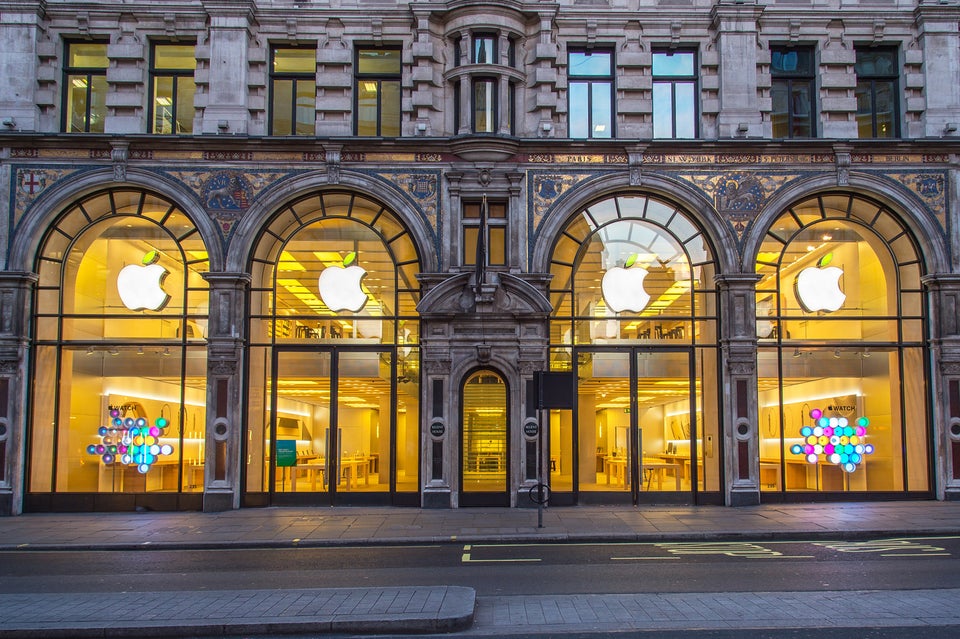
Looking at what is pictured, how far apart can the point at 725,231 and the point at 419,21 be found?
9.67 metres

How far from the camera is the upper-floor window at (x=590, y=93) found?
24.3 metres

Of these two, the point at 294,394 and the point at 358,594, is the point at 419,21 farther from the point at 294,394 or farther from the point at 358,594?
the point at 358,594

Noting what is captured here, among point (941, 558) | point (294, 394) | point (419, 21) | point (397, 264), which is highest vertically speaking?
point (419, 21)

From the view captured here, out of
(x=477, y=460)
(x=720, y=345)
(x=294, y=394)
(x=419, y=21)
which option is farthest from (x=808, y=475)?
(x=419, y=21)

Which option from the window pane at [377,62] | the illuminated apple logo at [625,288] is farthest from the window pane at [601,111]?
the window pane at [377,62]

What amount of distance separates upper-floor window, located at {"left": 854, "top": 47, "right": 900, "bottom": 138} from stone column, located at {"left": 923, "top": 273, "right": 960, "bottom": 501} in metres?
4.27

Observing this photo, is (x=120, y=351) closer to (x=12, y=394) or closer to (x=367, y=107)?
(x=12, y=394)

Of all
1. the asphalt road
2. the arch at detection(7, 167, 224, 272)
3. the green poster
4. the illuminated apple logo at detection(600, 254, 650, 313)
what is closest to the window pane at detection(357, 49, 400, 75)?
the arch at detection(7, 167, 224, 272)

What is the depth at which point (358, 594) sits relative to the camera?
37.3ft

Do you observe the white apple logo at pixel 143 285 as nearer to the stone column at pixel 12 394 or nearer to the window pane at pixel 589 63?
the stone column at pixel 12 394

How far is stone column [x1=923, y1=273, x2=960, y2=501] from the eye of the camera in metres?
23.1

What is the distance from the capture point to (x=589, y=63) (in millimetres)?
24500

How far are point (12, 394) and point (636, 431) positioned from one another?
1562cm

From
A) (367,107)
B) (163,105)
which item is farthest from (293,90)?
(163,105)
